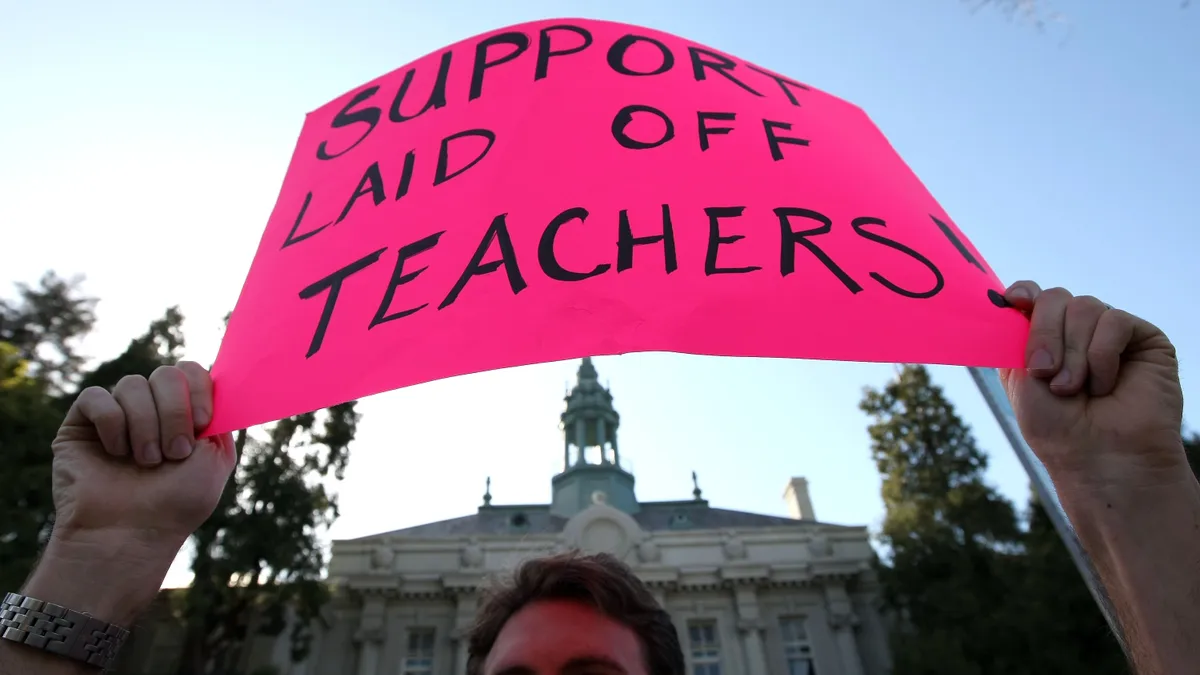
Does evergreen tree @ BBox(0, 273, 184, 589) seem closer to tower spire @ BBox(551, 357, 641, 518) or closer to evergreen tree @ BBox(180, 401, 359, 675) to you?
evergreen tree @ BBox(180, 401, 359, 675)

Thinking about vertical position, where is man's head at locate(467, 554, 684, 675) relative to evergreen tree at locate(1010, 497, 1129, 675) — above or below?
below

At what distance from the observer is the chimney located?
29.6m

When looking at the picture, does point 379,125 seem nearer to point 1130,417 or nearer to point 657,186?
point 657,186

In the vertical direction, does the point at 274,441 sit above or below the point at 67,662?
above

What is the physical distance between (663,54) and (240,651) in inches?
746

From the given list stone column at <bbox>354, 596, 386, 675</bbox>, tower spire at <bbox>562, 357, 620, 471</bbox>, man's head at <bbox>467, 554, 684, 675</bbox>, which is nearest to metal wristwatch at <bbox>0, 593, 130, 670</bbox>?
man's head at <bbox>467, 554, 684, 675</bbox>

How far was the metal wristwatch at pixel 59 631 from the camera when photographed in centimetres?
134

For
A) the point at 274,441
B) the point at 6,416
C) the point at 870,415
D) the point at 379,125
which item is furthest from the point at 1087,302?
the point at 870,415

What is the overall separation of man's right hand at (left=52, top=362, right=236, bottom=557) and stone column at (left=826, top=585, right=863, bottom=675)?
22465 millimetres

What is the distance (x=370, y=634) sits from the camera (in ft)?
64.7

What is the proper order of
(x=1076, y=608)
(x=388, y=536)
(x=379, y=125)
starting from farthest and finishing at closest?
(x=388, y=536), (x=1076, y=608), (x=379, y=125)

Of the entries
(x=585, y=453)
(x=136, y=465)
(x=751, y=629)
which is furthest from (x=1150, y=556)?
(x=585, y=453)

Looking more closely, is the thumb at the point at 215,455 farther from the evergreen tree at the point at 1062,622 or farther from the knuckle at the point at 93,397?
the evergreen tree at the point at 1062,622

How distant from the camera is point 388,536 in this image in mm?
22062
